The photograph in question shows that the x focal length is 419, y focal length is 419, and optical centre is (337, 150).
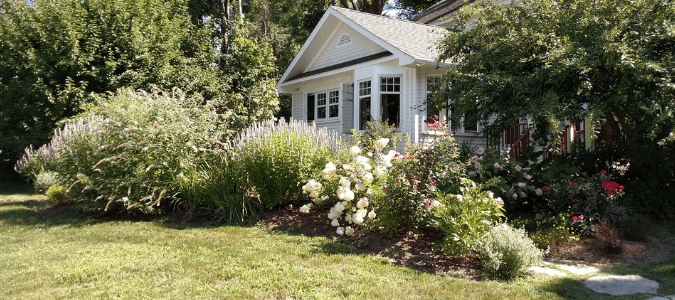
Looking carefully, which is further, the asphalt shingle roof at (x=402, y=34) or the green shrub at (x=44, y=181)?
the asphalt shingle roof at (x=402, y=34)

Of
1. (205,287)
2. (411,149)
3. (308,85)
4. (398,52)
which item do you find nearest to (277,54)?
(308,85)

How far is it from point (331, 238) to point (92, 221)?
4.33 m

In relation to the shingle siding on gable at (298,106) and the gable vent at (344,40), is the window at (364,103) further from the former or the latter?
the shingle siding on gable at (298,106)

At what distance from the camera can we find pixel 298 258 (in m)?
4.59

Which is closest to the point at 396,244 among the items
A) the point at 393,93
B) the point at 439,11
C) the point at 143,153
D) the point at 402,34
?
the point at 143,153

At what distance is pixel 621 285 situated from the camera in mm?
3959

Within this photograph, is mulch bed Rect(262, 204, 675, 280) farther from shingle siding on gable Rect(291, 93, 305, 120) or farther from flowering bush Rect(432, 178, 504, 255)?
shingle siding on gable Rect(291, 93, 305, 120)

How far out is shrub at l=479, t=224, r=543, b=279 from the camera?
409 centimetres

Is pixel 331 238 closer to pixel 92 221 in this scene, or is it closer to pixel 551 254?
pixel 551 254

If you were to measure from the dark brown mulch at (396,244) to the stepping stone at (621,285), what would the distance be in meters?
1.06

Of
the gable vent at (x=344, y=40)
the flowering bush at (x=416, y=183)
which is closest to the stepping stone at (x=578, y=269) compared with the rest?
the flowering bush at (x=416, y=183)

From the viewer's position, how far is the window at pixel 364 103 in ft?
41.0

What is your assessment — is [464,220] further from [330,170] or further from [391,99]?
[391,99]

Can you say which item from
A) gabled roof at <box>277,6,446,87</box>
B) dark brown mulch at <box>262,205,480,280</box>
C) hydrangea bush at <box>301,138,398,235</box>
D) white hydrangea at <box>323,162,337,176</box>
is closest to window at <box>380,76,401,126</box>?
gabled roof at <box>277,6,446,87</box>
